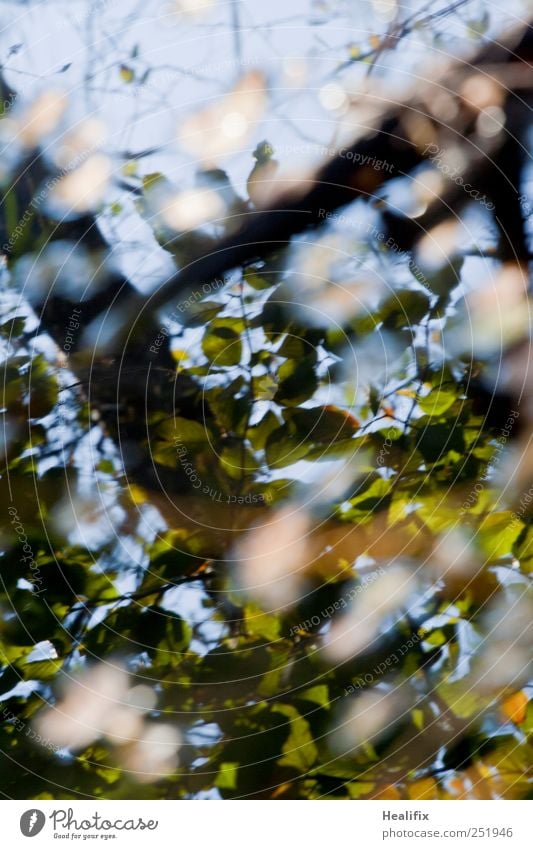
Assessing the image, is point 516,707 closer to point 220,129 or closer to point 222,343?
point 222,343

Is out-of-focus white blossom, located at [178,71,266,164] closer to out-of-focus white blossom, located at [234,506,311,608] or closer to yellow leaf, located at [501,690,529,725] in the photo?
out-of-focus white blossom, located at [234,506,311,608]

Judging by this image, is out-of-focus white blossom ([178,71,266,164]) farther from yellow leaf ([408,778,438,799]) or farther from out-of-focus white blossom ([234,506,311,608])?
yellow leaf ([408,778,438,799])

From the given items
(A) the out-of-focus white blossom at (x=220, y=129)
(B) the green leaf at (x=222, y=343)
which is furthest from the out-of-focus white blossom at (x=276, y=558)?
→ (A) the out-of-focus white blossom at (x=220, y=129)

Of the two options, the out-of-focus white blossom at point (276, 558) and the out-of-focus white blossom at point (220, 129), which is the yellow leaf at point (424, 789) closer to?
the out-of-focus white blossom at point (276, 558)

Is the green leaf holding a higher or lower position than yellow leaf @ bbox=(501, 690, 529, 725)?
higher

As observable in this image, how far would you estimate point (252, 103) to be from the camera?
1.90 ft

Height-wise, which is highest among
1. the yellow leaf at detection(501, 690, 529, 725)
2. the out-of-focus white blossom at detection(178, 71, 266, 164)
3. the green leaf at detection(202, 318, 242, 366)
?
the out-of-focus white blossom at detection(178, 71, 266, 164)

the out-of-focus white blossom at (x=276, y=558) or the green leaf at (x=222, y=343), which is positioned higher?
the green leaf at (x=222, y=343)

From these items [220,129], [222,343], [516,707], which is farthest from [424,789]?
→ [220,129]

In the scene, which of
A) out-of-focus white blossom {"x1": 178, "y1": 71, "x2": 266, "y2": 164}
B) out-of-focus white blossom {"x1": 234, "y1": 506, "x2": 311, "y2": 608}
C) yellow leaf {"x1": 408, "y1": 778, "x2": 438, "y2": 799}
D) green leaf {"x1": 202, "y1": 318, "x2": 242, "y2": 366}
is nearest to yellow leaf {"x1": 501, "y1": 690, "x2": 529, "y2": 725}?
yellow leaf {"x1": 408, "y1": 778, "x2": 438, "y2": 799}
